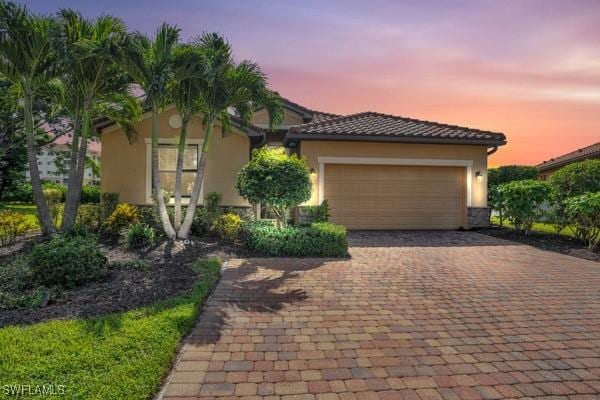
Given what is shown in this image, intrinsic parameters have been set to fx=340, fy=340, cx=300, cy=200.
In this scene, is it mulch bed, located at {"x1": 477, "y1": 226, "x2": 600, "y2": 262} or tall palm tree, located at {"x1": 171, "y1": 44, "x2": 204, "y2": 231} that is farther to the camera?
mulch bed, located at {"x1": 477, "y1": 226, "x2": 600, "y2": 262}

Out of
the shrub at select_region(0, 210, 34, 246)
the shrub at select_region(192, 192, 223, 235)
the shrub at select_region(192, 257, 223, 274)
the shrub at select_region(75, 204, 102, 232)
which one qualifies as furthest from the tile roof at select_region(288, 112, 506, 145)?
the shrub at select_region(0, 210, 34, 246)

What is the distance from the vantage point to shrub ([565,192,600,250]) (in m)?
9.05

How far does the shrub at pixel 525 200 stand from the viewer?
10742mm

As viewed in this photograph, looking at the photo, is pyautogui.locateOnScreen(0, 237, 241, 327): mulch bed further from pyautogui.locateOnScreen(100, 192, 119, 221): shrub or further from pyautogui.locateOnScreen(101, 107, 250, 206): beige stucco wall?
pyautogui.locateOnScreen(101, 107, 250, 206): beige stucco wall

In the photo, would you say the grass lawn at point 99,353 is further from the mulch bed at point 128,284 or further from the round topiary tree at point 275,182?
the round topiary tree at point 275,182

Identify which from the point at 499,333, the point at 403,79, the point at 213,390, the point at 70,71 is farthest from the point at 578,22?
the point at 70,71

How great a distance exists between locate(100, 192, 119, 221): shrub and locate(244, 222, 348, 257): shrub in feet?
18.9

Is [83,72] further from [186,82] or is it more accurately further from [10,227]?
[10,227]

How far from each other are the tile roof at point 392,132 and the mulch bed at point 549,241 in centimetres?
318

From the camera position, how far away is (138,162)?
11648 mm

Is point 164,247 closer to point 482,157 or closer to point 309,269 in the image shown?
point 309,269

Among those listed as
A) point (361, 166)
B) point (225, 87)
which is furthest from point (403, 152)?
point (225, 87)

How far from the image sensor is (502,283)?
6.18 meters

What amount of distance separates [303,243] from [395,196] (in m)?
5.63
